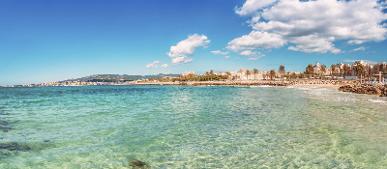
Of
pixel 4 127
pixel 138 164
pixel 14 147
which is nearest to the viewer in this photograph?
pixel 138 164

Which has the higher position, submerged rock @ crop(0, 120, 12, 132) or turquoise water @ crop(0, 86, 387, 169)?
submerged rock @ crop(0, 120, 12, 132)

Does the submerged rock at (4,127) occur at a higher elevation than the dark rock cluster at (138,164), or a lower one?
higher

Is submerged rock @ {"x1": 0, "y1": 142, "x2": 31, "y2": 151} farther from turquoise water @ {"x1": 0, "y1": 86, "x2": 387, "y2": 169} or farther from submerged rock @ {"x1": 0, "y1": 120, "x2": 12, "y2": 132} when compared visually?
submerged rock @ {"x1": 0, "y1": 120, "x2": 12, "y2": 132}

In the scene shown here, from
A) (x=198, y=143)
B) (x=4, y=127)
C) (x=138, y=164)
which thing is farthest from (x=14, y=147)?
(x=198, y=143)

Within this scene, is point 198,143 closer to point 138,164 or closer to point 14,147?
point 138,164

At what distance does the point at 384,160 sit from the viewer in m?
12.7

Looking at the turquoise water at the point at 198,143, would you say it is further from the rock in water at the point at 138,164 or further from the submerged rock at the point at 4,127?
the rock in water at the point at 138,164

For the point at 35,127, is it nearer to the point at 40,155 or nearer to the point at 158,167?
the point at 40,155

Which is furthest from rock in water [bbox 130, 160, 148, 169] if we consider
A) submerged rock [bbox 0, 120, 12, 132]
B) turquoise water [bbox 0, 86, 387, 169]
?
submerged rock [bbox 0, 120, 12, 132]

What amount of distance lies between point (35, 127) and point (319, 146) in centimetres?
1596

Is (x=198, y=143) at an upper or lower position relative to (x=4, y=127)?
lower

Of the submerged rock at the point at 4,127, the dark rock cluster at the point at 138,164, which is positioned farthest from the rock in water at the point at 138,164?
the submerged rock at the point at 4,127

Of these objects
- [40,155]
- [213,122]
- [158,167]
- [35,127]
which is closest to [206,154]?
[158,167]

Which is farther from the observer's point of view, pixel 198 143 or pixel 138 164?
pixel 198 143
